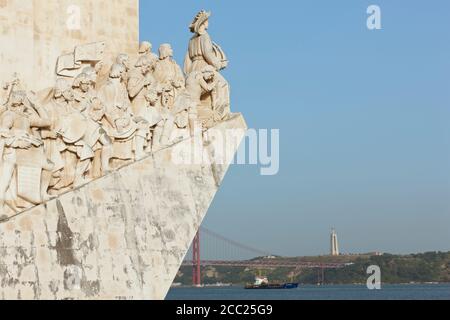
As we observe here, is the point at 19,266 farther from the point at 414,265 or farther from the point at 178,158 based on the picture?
the point at 414,265

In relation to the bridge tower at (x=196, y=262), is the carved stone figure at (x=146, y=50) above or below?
above

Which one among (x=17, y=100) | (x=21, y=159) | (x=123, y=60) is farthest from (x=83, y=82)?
(x=21, y=159)

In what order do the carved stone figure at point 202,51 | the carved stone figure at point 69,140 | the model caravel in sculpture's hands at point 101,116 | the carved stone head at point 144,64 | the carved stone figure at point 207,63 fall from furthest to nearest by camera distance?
the carved stone figure at point 202,51, the carved stone figure at point 207,63, the carved stone head at point 144,64, the carved stone figure at point 69,140, the model caravel in sculpture's hands at point 101,116

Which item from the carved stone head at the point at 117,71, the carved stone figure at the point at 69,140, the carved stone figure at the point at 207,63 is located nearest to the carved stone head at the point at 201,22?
the carved stone figure at the point at 207,63

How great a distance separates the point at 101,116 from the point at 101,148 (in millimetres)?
368

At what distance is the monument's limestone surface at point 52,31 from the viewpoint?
1171 centimetres

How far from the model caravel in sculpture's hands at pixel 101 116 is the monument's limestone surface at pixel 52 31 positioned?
182 millimetres

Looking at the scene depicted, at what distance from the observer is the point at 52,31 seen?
1225 centimetres

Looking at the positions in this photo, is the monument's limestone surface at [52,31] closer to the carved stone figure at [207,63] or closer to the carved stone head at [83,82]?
the carved stone head at [83,82]

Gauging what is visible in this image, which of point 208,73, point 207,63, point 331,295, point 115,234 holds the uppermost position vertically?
point 207,63

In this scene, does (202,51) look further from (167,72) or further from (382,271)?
(382,271)

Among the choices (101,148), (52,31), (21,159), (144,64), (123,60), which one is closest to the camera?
(21,159)

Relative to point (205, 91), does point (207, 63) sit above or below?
above
